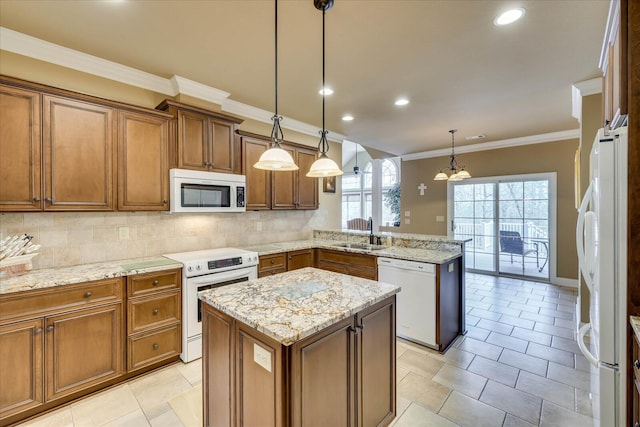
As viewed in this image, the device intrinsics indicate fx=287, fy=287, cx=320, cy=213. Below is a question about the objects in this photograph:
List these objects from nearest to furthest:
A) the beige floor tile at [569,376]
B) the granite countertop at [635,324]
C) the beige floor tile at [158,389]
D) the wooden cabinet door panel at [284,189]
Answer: the granite countertop at [635,324]
the beige floor tile at [158,389]
the beige floor tile at [569,376]
the wooden cabinet door panel at [284,189]

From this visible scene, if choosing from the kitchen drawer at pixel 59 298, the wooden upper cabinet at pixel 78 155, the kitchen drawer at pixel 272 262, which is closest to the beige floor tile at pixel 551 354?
the kitchen drawer at pixel 272 262

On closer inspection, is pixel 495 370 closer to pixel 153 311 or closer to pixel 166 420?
pixel 166 420

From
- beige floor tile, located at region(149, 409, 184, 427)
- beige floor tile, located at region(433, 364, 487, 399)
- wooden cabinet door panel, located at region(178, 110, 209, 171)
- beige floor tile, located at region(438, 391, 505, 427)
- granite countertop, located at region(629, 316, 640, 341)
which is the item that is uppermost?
wooden cabinet door panel, located at region(178, 110, 209, 171)

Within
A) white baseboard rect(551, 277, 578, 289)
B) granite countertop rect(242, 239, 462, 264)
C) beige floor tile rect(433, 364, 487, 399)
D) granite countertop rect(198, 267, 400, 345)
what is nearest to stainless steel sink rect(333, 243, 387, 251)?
granite countertop rect(242, 239, 462, 264)

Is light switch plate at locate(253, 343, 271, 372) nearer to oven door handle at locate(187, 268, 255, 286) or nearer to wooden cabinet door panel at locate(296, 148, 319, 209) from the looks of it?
oven door handle at locate(187, 268, 255, 286)

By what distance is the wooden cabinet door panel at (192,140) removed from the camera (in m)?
2.88

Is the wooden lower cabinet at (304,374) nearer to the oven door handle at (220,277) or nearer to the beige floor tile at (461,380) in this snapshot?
the beige floor tile at (461,380)

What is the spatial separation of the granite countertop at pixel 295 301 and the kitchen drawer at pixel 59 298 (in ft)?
3.50

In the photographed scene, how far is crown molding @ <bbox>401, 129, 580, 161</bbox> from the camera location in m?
5.16

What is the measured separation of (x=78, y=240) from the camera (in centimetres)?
257

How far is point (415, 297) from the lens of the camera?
2.96 metres

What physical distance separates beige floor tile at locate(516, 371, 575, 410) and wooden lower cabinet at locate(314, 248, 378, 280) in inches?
60.3

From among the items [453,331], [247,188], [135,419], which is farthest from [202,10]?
[453,331]

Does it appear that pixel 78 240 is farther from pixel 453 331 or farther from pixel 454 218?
pixel 454 218
